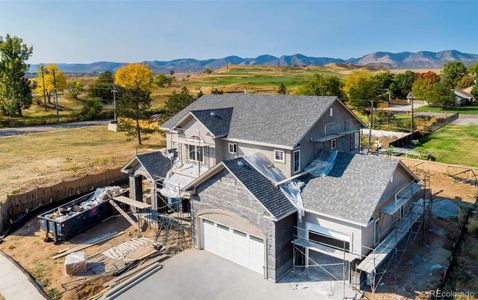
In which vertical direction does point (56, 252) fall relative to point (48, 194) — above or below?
below

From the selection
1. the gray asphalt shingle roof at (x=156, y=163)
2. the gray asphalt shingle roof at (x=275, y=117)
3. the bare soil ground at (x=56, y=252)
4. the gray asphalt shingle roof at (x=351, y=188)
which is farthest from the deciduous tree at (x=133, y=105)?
the gray asphalt shingle roof at (x=351, y=188)

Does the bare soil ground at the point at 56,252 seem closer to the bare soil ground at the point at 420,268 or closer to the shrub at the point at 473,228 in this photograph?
the bare soil ground at the point at 420,268

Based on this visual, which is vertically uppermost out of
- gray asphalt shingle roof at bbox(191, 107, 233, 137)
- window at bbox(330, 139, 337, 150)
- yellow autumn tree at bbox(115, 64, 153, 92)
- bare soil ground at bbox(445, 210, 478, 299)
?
yellow autumn tree at bbox(115, 64, 153, 92)

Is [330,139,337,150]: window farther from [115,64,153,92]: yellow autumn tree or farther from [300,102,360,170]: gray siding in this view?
[115,64,153,92]: yellow autumn tree

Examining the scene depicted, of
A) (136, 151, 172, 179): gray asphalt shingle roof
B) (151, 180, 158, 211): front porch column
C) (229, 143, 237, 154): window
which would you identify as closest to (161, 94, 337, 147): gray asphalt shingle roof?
(229, 143, 237, 154): window

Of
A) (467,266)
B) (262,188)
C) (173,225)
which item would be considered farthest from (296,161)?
(467,266)

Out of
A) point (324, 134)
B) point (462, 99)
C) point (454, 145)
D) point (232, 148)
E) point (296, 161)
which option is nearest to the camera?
point (296, 161)

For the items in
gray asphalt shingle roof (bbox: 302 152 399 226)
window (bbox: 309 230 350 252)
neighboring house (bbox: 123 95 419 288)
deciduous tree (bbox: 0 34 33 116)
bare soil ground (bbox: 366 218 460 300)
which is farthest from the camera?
deciduous tree (bbox: 0 34 33 116)

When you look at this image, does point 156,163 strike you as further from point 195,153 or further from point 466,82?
point 466,82
